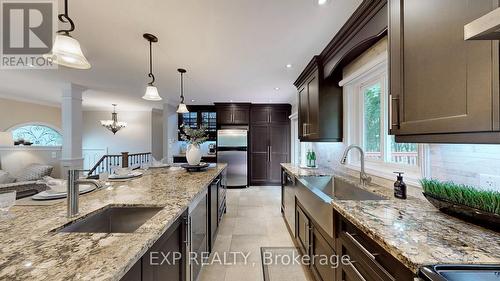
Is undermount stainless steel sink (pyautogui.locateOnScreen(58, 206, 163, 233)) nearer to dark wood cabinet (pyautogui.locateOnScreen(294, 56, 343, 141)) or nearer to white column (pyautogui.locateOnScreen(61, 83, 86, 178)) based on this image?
dark wood cabinet (pyautogui.locateOnScreen(294, 56, 343, 141))

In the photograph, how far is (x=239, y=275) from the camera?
197 cm

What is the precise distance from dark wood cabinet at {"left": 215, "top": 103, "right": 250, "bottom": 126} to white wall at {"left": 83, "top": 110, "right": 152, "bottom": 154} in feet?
10.4

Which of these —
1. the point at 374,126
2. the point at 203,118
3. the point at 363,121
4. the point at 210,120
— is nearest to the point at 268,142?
the point at 210,120

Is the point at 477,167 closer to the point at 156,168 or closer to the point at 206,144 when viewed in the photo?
the point at 156,168

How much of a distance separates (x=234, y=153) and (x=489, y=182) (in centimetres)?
507

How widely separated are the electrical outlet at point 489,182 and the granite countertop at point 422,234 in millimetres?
239

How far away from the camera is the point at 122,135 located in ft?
24.2

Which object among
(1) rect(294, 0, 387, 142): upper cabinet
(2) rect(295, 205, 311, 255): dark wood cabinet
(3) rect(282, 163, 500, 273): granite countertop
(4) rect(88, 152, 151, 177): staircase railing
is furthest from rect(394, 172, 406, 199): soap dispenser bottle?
(4) rect(88, 152, 151, 177): staircase railing

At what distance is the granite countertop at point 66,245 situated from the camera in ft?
1.98

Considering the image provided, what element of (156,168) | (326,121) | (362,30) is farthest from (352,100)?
(156,168)

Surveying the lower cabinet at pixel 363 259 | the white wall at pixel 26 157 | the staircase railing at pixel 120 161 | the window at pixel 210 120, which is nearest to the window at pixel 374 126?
the lower cabinet at pixel 363 259

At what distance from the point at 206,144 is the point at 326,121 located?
4.61 meters

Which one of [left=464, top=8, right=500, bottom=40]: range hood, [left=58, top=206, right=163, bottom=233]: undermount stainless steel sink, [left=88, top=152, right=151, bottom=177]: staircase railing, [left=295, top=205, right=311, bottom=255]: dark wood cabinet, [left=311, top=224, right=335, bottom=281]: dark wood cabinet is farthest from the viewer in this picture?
[left=88, top=152, right=151, bottom=177]: staircase railing

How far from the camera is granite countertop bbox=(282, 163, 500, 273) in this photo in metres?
0.65
